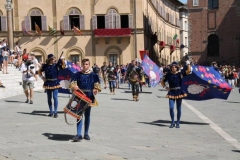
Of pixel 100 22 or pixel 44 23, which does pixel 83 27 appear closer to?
pixel 100 22

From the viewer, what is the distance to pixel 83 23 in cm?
4522

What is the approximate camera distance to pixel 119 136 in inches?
457

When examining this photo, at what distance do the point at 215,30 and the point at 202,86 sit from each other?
172 ft

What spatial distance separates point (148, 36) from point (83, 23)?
8.51 metres

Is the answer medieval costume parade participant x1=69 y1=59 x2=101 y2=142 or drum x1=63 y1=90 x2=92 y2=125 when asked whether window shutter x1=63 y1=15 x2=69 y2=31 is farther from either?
drum x1=63 y1=90 x2=92 y2=125

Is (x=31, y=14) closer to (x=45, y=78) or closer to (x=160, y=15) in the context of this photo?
(x=160, y=15)

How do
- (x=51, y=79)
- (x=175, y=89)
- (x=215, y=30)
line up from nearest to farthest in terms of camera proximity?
(x=175, y=89)
(x=51, y=79)
(x=215, y=30)

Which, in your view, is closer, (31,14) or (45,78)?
(45,78)

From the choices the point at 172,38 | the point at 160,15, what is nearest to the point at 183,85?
the point at 160,15

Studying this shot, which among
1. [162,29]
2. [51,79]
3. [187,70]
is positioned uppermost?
[162,29]


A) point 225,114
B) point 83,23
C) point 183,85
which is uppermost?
point 83,23

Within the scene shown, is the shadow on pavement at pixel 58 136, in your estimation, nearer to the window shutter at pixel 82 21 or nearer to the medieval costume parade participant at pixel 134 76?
the medieval costume parade participant at pixel 134 76

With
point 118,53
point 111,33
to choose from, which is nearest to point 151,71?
point 111,33

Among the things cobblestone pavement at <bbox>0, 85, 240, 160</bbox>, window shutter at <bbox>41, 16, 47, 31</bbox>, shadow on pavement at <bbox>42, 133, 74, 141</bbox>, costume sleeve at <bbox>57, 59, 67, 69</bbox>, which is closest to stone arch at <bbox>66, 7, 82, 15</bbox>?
window shutter at <bbox>41, 16, 47, 31</bbox>
